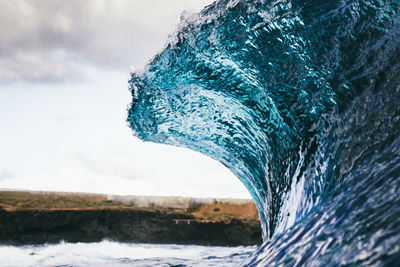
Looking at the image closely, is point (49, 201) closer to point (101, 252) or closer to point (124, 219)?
point (124, 219)

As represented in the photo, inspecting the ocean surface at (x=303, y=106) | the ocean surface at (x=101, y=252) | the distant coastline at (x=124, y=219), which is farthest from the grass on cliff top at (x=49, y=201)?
the ocean surface at (x=303, y=106)

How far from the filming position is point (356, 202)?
898mm

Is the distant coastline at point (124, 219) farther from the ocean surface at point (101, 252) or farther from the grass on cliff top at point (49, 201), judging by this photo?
the ocean surface at point (101, 252)

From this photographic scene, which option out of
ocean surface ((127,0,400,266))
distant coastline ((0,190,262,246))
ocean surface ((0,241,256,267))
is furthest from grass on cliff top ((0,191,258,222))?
ocean surface ((127,0,400,266))

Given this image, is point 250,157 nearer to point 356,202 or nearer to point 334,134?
point 334,134

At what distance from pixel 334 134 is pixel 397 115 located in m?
0.24

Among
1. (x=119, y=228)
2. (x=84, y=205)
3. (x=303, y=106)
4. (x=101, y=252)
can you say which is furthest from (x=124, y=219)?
(x=303, y=106)

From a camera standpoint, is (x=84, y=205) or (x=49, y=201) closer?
(x=49, y=201)

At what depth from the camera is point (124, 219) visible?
18.5 feet

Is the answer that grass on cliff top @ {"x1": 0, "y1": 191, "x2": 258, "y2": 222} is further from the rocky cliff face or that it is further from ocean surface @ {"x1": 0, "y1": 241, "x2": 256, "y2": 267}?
ocean surface @ {"x1": 0, "y1": 241, "x2": 256, "y2": 267}

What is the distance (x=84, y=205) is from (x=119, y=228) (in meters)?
0.69

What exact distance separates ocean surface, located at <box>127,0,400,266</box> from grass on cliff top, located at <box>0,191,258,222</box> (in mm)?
3548

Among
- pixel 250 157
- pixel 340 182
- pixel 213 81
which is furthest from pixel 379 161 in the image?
pixel 250 157

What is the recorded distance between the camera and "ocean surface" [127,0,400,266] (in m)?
0.88
